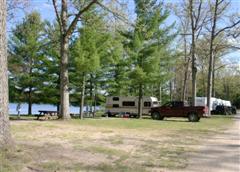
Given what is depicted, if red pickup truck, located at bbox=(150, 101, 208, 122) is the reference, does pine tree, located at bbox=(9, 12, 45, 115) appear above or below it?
above

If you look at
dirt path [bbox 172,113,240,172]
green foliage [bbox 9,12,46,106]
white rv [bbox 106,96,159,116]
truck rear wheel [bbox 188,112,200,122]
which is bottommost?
dirt path [bbox 172,113,240,172]

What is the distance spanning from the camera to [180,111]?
120 ft

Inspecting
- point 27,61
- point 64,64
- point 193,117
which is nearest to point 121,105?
point 27,61

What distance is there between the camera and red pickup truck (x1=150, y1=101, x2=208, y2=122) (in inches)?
1393

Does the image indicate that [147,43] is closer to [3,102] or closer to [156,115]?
[156,115]

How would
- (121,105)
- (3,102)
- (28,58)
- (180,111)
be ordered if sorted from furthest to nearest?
(121,105) → (28,58) → (180,111) → (3,102)

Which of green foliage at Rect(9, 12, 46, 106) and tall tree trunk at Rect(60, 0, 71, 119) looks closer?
tall tree trunk at Rect(60, 0, 71, 119)

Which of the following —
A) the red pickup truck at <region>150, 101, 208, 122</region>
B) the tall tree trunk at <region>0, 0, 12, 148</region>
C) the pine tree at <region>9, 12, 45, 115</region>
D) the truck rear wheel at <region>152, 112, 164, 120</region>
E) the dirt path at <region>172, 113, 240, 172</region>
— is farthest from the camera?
the pine tree at <region>9, 12, 45, 115</region>

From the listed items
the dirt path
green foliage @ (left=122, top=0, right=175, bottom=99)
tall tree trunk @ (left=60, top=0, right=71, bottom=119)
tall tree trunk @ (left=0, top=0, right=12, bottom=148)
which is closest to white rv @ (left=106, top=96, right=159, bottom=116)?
green foliage @ (left=122, top=0, right=175, bottom=99)

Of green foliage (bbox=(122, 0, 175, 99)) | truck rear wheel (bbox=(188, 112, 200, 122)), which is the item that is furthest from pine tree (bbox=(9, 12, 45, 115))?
Result: truck rear wheel (bbox=(188, 112, 200, 122))

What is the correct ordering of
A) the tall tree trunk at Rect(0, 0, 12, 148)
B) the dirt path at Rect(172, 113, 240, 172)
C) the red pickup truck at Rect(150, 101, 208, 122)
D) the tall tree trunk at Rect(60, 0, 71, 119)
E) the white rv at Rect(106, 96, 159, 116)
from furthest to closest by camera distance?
the white rv at Rect(106, 96, 159, 116) < the red pickup truck at Rect(150, 101, 208, 122) < the tall tree trunk at Rect(60, 0, 71, 119) < the dirt path at Rect(172, 113, 240, 172) < the tall tree trunk at Rect(0, 0, 12, 148)

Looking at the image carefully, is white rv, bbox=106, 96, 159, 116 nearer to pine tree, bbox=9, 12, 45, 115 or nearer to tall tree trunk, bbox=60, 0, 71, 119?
pine tree, bbox=9, 12, 45, 115

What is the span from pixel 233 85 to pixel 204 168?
92069 mm

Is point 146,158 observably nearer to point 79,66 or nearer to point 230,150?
point 230,150
